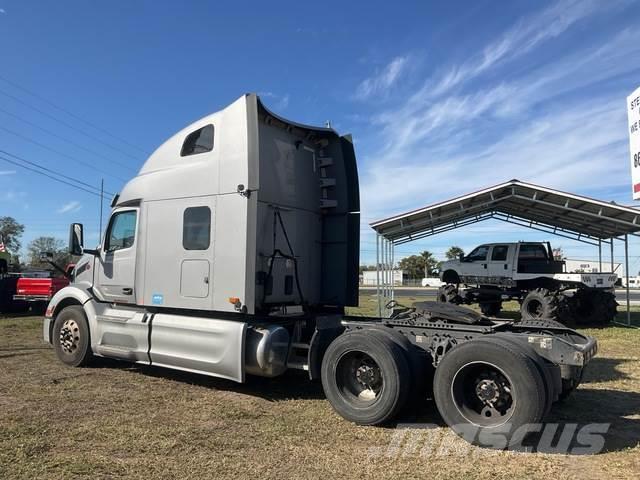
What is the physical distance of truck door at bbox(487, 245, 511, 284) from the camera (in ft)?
55.9

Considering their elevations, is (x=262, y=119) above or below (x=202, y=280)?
above

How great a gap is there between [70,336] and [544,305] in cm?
1212

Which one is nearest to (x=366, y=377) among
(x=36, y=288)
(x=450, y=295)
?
(x=450, y=295)

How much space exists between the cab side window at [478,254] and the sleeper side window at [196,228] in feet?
42.9

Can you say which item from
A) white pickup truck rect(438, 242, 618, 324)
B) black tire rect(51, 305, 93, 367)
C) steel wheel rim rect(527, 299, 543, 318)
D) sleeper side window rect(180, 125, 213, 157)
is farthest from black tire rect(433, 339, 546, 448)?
steel wheel rim rect(527, 299, 543, 318)

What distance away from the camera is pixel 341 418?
5.75m

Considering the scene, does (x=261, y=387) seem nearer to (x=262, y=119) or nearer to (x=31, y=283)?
(x=262, y=119)

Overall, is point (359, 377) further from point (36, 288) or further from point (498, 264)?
point (36, 288)

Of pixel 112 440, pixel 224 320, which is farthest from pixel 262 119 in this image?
pixel 112 440

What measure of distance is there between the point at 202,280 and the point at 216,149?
1697 mm

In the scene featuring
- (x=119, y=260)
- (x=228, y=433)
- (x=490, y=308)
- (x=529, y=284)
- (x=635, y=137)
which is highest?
(x=635, y=137)

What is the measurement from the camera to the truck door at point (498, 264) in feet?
55.9

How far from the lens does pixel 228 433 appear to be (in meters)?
5.19

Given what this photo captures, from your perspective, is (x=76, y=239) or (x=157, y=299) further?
(x=76, y=239)
